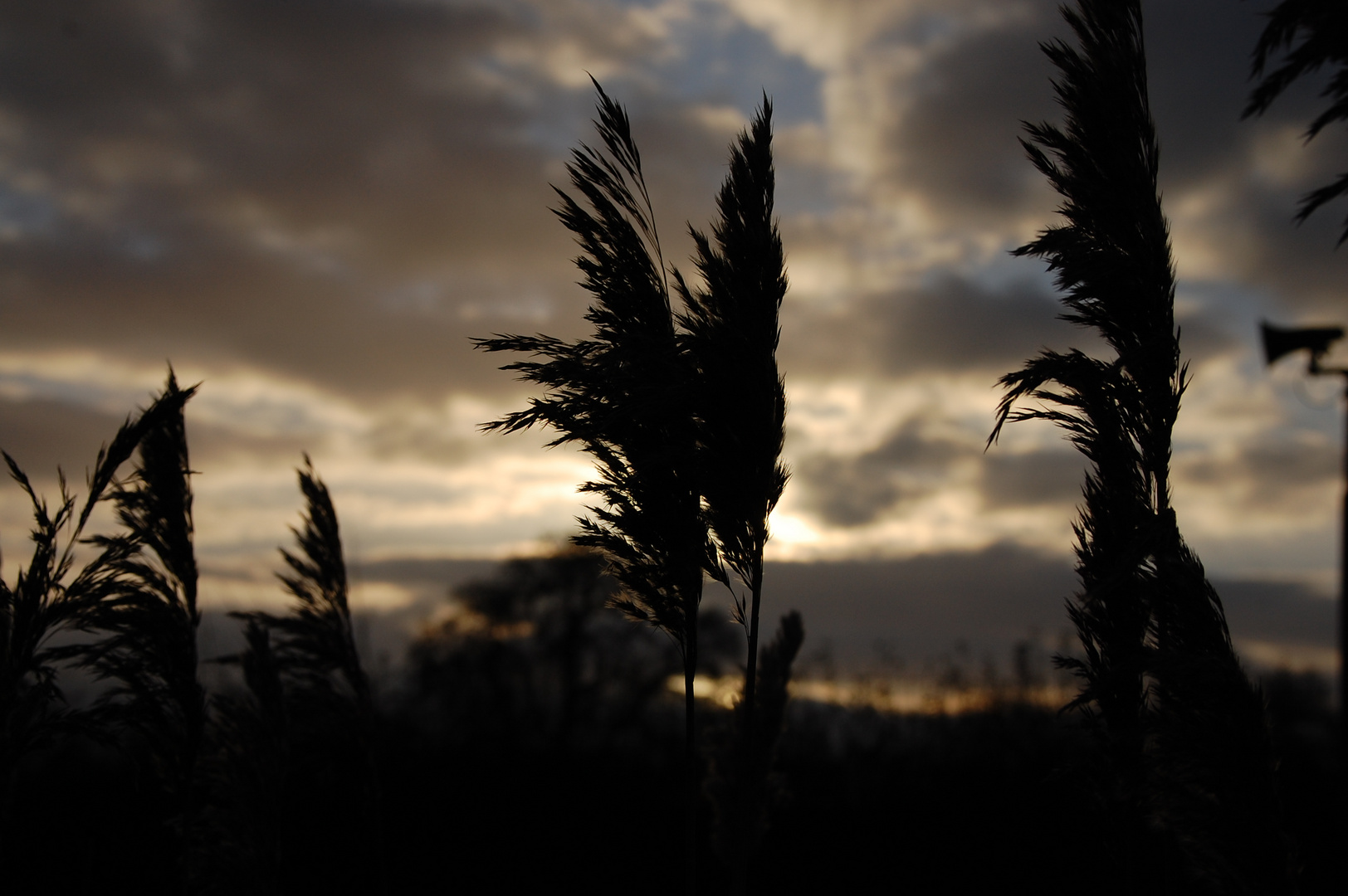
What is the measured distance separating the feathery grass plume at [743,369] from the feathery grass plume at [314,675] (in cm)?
311

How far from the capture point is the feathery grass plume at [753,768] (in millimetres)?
5371

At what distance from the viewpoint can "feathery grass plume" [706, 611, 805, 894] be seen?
537 cm

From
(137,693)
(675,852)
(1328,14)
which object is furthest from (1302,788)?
(137,693)

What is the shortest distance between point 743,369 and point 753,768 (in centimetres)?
330

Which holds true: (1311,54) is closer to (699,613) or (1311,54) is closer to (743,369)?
(743,369)

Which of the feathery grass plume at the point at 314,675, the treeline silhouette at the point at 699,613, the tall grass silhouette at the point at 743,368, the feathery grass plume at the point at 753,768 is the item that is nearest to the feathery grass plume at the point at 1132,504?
the treeline silhouette at the point at 699,613

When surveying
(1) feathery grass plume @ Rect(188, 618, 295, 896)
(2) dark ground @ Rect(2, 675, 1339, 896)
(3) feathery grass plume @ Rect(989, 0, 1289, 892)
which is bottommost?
(2) dark ground @ Rect(2, 675, 1339, 896)

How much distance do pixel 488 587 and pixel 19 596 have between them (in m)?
19.8

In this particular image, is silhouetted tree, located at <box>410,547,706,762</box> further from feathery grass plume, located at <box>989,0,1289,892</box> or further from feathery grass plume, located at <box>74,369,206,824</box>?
feathery grass plume, located at <box>989,0,1289,892</box>

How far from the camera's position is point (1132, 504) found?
11.6 ft

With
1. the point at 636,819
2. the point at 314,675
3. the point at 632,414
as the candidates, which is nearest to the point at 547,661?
the point at 636,819

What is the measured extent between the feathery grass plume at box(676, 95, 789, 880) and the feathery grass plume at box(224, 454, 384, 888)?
10.2 ft

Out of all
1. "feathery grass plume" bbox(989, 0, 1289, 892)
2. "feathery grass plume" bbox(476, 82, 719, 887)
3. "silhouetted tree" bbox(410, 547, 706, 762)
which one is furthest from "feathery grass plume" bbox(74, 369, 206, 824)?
"silhouetted tree" bbox(410, 547, 706, 762)

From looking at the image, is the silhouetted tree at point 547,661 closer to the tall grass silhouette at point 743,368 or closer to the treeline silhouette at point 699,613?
the treeline silhouette at point 699,613
